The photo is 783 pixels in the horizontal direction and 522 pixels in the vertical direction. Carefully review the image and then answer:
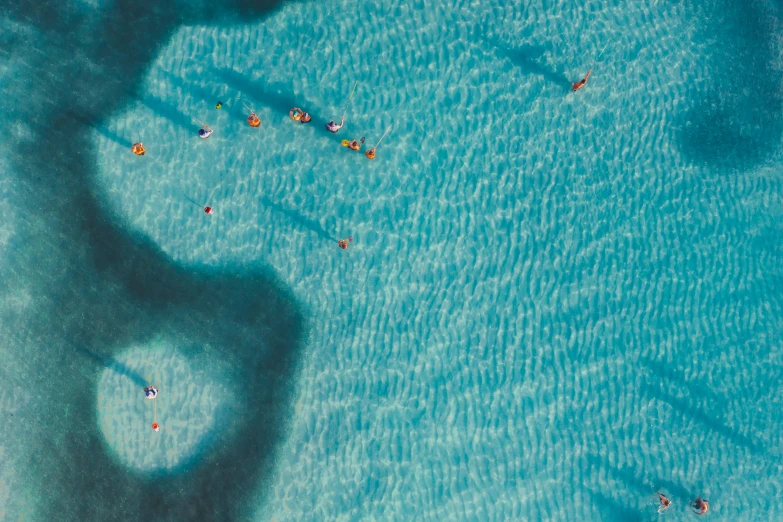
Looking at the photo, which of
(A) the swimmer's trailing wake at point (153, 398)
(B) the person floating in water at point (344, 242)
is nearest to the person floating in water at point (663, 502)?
(B) the person floating in water at point (344, 242)

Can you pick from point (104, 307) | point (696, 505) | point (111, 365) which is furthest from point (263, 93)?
point (696, 505)

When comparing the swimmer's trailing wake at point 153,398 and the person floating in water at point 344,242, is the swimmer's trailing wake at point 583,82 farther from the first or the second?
the swimmer's trailing wake at point 153,398

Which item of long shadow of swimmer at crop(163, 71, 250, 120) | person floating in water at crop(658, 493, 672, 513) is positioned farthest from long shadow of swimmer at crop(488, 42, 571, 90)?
person floating in water at crop(658, 493, 672, 513)

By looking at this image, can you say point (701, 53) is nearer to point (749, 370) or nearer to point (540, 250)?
point (540, 250)

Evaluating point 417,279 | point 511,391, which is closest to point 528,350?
point 511,391

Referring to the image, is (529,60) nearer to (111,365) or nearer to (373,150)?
(373,150)

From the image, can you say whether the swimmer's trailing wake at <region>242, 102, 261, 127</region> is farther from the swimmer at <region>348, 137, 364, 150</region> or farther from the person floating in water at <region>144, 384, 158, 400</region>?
the person floating in water at <region>144, 384, 158, 400</region>
